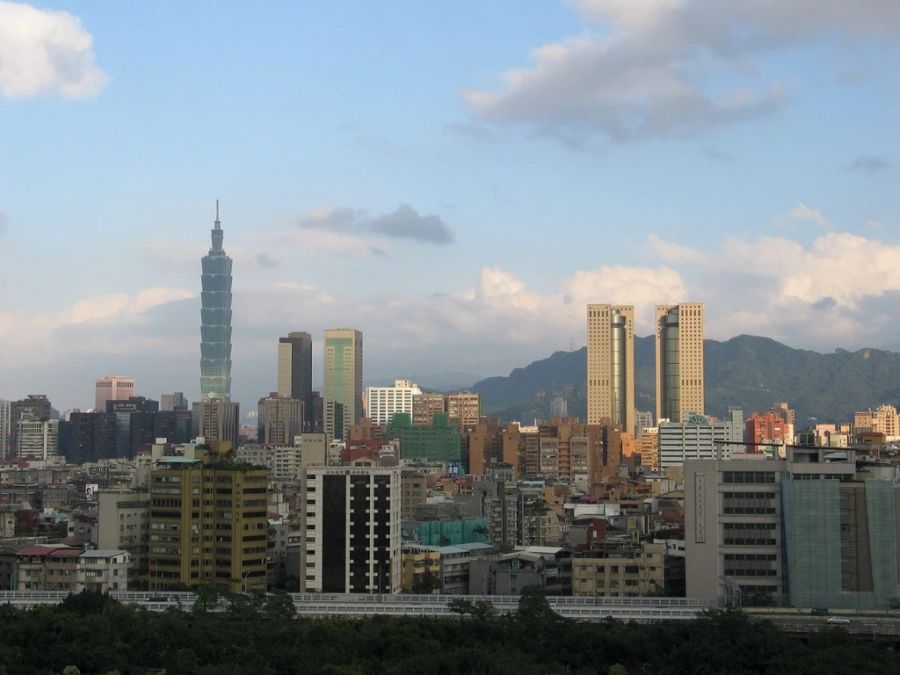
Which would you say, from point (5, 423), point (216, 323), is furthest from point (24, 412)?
point (216, 323)

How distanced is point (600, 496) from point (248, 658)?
203 ft

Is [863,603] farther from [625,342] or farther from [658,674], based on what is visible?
[625,342]

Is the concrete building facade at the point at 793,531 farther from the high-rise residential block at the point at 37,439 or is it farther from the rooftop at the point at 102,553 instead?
the high-rise residential block at the point at 37,439

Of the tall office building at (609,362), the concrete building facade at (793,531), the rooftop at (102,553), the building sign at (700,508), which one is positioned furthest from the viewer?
the tall office building at (609,362)

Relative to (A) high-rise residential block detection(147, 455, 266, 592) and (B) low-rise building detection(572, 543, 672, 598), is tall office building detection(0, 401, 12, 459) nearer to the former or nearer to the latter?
(A) high-rise residential block detection(147, 455, 266, 592)

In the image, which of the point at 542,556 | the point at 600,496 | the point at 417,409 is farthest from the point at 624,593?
the point at 417,409

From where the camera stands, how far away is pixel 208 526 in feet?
182

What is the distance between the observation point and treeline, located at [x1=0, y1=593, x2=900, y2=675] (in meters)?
32.8

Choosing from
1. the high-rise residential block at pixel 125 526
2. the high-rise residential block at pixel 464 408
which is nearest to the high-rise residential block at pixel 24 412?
the high-rise residential block at pixel 464 408

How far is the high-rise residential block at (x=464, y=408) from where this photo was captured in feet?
567

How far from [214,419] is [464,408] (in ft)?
96.7

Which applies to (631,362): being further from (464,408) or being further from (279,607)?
(279,607)

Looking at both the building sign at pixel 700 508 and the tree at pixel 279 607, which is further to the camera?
the building sign at pixel 700 508

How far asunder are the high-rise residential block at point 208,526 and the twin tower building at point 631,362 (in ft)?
404
